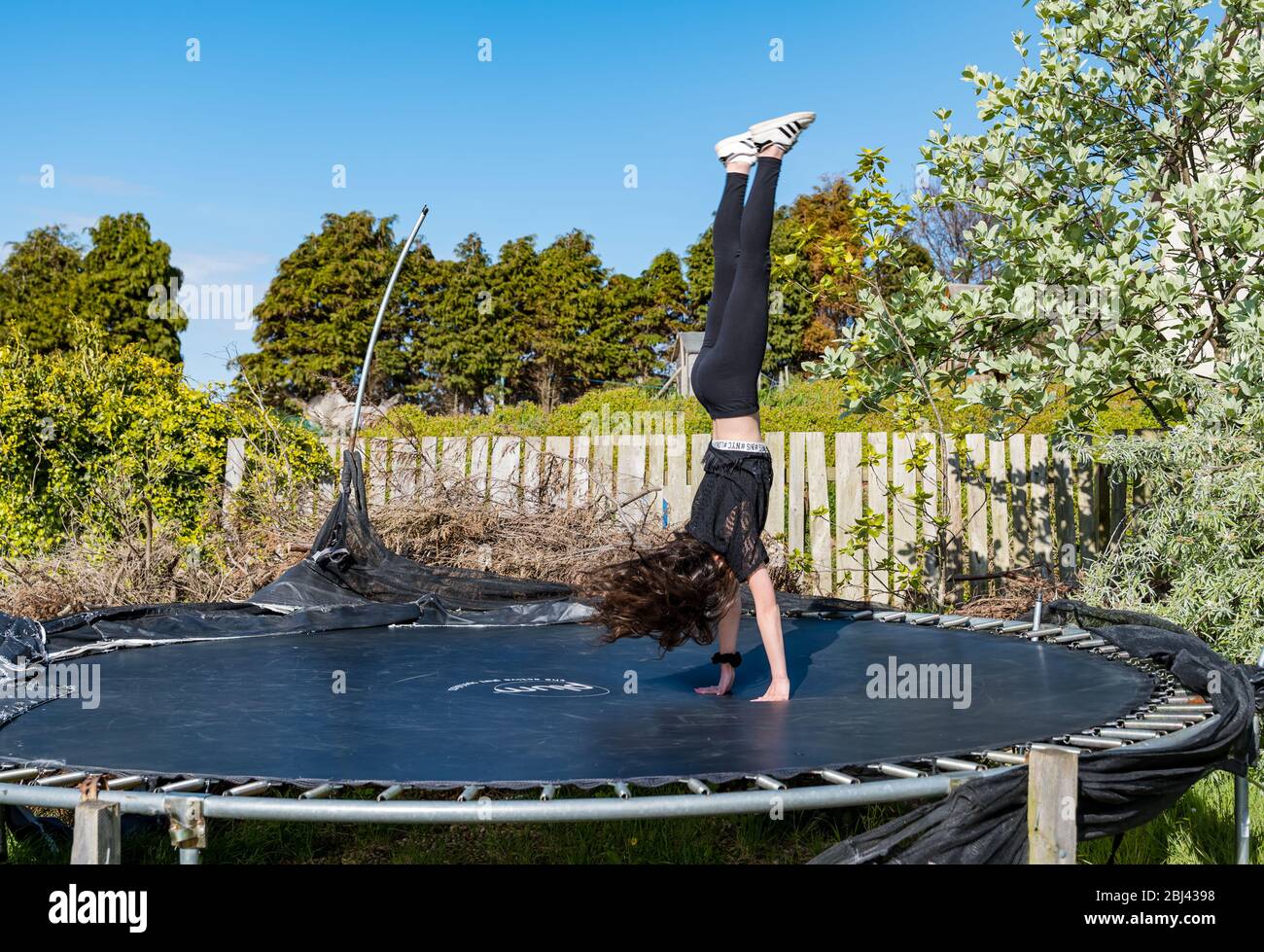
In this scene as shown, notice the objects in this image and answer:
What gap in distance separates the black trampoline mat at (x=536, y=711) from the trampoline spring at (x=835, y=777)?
0.07m

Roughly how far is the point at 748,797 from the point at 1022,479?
12.1ft

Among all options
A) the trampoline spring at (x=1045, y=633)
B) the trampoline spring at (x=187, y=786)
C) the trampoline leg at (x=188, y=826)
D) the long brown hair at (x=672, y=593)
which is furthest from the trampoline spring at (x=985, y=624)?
the trampoline leg at (x=188, y=826)

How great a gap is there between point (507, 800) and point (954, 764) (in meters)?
0.74

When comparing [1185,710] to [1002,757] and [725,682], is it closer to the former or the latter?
[1002,757]

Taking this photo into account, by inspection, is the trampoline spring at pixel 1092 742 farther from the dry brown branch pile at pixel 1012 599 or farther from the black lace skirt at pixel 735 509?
the dry brown branch pile at pixel 1012 599

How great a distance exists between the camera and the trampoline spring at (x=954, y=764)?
5.60 feet

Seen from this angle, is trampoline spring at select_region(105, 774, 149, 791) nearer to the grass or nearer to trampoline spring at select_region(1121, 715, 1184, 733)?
the grass

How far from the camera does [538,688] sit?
264 centimetres

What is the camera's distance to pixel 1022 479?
4762 millimetres

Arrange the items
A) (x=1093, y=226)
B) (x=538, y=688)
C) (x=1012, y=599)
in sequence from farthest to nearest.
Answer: (x=1012, y=599)
(x=1093, y=226)
(x=538, y=688)

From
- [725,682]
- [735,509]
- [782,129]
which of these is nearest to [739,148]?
[782,129]

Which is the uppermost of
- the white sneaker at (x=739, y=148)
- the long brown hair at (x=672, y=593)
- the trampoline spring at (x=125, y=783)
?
the white sneaker at (x=739, y=148)

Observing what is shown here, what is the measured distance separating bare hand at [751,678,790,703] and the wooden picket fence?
6.04ft
